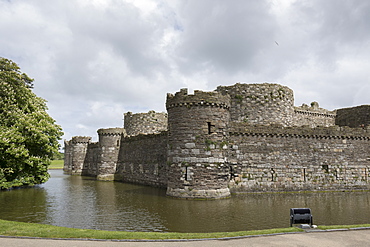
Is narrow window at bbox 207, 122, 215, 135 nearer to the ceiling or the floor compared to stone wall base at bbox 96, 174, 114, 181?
nearer to the ceiling

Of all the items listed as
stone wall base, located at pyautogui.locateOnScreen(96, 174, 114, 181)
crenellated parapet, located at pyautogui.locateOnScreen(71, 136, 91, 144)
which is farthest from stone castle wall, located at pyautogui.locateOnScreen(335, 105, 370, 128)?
crenellated parapet, located at pyautogui.locateOnScreen(71, 136, 91, 144)

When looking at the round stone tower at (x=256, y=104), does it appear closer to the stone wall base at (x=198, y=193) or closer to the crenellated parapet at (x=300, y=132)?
the crenellated parapet at (x=300, y=132)

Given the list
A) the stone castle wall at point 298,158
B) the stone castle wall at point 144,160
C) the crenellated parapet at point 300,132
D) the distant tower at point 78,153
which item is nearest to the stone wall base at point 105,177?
the stone castle wall at point 144,160

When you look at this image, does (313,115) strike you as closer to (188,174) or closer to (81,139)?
(188,174)

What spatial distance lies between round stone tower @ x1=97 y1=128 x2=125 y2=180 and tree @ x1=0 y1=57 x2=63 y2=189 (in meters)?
10.7

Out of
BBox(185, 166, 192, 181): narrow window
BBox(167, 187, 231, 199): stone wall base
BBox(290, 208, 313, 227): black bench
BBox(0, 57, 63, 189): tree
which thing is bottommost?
BBox(167, 187, 231, 199): stone wall base

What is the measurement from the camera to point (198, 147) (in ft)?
64.4

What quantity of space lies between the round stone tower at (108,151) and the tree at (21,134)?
10676 millimetres

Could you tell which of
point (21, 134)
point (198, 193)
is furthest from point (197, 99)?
point (21, 134)

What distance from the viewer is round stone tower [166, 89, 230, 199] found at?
19.2 metres

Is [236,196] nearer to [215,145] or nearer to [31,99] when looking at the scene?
[215,145]

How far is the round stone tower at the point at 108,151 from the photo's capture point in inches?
1467

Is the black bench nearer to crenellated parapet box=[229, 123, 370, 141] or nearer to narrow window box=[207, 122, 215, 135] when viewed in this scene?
narrow window box=[207, 122, 215, 135]

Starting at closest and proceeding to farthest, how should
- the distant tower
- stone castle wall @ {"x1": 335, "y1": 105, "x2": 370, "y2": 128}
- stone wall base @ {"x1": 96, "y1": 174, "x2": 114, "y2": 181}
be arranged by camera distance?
stone castle wall @ {"x1": 335, "y1": 105, "x2": 370, "y2": 128} < stone wall base @ {"x1": 96, "y1": 174, "x2": 114, "y2": 181} < the distant tower
